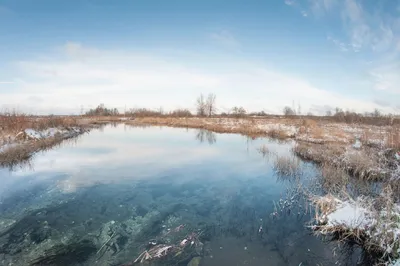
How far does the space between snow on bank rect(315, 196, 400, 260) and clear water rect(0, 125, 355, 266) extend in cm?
45

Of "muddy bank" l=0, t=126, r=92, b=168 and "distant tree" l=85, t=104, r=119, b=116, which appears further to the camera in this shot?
"distant tree" l=85, t=104, r=119, b=116

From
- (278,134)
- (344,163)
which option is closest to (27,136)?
(344,163)

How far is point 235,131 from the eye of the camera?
2302 cm

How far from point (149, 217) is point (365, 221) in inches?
151

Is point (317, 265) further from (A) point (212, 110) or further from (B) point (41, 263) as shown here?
(A) point (212, 110)

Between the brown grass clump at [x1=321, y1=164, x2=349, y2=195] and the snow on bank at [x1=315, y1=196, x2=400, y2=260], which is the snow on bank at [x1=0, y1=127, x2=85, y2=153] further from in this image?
the brown grass clump at [x1=321, y1=164, x2=349, y2=195]

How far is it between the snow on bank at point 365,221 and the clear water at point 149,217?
45 cm

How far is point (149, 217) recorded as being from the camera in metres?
5.11

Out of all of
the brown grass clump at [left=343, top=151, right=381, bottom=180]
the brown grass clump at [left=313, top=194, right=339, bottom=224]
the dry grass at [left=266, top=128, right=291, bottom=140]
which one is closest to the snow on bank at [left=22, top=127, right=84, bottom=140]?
the brown grass clump at [left=313, top=194, right=339, bottom=224]

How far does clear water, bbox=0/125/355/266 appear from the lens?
3.80 meters

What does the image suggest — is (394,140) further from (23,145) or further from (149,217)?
(23,145)

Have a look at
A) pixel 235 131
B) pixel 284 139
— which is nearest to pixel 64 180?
pixel 284 139

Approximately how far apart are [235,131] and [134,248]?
1963 centimetres

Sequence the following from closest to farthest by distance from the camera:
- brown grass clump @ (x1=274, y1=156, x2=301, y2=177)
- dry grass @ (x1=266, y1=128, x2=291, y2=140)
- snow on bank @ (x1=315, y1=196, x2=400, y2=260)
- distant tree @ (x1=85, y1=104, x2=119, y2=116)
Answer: snow on bank @ (x1=315, y1=196, x2=400, y2=260) → brown grass clump @ (x1=274, y1=156, x2=301, y2=177) → dry grass @ (x1=266, y1=128, x2=291, y2=140) → distant tree @ (x1=85, y1=104, x2=119, y2=116)
